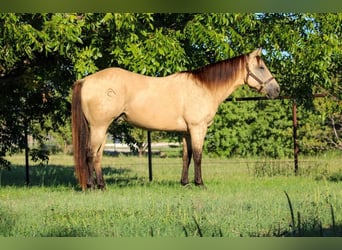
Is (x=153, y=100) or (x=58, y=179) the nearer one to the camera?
(x=153, y=100)

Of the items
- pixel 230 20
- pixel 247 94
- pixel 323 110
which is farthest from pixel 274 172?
pixel 247 94

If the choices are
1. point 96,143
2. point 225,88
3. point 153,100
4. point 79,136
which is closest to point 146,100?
point 153,100

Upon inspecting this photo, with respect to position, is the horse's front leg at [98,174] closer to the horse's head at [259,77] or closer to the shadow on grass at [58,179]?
the shadow on grass at [58,179]

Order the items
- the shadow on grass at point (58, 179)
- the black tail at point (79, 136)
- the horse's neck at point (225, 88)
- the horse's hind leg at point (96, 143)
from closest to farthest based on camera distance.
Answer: the black tail at point (79, 136), the horse's hind leg at point (96, 143), the horse's neck at point (225, 88), the shadow on grass at point (58, 179)

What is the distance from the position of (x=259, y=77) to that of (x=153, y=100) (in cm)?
176

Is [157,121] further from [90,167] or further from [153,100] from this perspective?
[90,167]

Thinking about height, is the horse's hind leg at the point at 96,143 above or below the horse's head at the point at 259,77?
below

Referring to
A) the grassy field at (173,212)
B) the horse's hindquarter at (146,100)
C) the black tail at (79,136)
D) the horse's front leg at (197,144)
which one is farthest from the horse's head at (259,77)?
the black tail at (79,136)

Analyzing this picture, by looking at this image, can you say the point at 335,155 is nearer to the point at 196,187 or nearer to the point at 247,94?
the point at 247,94

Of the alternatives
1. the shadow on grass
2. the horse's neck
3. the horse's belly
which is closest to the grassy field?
the horse's belly

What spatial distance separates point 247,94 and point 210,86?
10.2m

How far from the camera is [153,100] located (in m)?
8.72

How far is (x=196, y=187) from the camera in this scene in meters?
8.80

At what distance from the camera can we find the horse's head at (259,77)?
8.88 metres
